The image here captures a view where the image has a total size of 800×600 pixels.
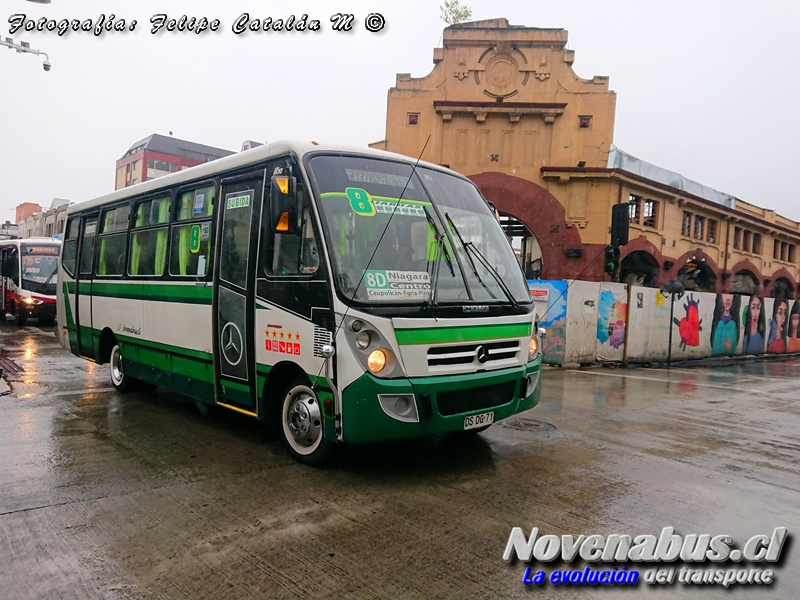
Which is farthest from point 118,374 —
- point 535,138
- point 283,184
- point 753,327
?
point 753,327

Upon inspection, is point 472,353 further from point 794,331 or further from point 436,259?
point 794,331

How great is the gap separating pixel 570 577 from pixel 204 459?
12.2 ft

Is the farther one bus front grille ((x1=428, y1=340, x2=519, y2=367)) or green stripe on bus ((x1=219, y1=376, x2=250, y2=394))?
green stripe on bus ((x1=219, y1=376, x2=250, y2=394))

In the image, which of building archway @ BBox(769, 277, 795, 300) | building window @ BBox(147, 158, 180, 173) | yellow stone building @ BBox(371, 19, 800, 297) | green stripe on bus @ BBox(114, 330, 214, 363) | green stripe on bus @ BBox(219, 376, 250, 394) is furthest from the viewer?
building window @ BBox(147, 158, 180, 173)

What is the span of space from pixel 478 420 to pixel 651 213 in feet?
72.4

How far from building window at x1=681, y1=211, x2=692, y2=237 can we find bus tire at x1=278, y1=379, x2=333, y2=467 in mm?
24558

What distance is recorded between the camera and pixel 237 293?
21.2 feet

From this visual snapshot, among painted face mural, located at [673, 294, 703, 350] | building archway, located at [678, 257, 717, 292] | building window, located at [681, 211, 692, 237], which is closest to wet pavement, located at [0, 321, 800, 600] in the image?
painted face mural, located at [673, 294, 703, 350]

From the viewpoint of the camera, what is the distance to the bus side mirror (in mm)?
5398

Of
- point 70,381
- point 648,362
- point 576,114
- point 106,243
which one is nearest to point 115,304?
point 106,243

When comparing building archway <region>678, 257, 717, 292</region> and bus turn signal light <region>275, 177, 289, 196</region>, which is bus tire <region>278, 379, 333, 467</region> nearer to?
bus turn signal light <region>275, 177, 289, 196</region>

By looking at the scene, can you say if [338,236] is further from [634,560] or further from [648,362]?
[648,362]

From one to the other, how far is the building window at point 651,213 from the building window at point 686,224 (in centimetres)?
222

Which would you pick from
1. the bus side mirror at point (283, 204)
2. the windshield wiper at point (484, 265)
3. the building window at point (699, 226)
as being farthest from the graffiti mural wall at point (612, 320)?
the building window at point (699, 226)
